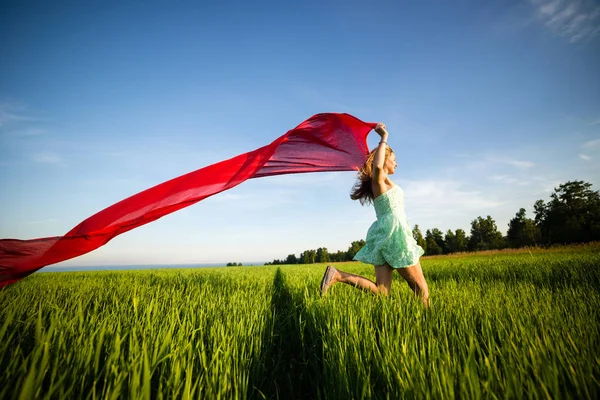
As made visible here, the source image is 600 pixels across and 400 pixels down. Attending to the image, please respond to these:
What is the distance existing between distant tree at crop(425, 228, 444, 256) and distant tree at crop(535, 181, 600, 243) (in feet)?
65.9

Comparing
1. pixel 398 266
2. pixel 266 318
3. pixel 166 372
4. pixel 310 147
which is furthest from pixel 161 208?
pixel 398 266

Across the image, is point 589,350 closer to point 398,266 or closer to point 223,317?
point 398,266

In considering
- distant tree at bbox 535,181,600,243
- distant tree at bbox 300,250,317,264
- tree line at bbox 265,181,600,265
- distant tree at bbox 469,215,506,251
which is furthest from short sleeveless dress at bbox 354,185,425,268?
distant tree at bbox 300,250,317,264

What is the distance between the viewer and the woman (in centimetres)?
295

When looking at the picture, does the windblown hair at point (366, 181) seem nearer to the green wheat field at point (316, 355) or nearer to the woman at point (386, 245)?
the woman at point (386, 245)

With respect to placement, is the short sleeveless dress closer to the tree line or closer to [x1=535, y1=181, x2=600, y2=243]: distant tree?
the tree line

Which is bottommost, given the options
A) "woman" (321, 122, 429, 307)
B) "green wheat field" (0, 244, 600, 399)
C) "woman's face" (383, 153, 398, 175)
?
"green wheat field" (0, 244, 600, 399)

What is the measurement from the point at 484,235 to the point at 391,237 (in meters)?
78.4

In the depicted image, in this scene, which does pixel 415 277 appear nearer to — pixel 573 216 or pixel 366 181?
pixel 366 181

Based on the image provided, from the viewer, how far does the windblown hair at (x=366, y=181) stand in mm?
3537

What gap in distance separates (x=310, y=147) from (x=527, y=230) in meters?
71.3

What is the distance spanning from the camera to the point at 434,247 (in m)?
62.2

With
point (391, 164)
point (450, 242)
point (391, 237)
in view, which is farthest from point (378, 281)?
point (450, 242)

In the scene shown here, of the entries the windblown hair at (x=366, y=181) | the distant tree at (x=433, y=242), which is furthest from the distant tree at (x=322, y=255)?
the windblown hair at (x=366, y=181)
